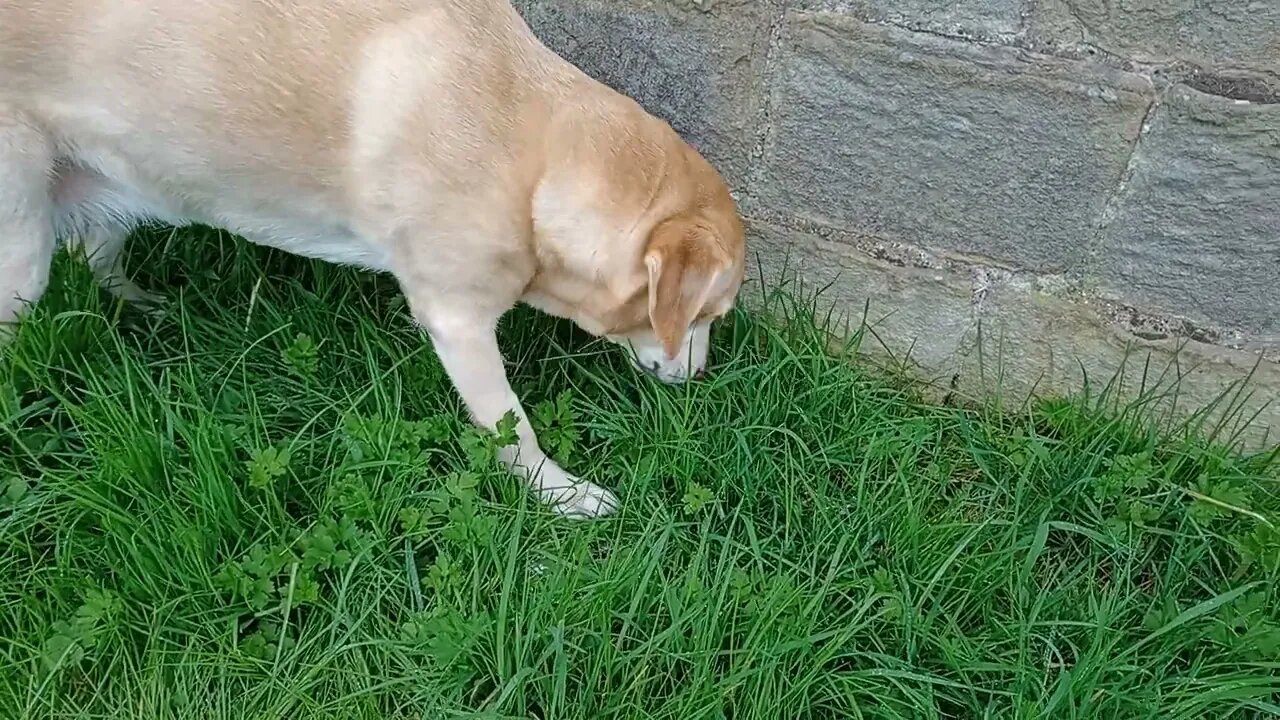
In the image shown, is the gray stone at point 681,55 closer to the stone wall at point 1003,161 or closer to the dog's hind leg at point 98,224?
the stone wall at point 1003,161

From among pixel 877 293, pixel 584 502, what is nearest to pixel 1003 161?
pixel 877 293

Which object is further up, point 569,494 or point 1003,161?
point 1003,161

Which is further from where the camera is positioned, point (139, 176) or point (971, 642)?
point (139, 176)

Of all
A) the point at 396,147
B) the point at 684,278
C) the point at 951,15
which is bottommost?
the point at 684,278

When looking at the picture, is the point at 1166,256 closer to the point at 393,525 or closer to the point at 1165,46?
the point at 1165,46

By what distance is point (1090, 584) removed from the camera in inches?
86.7

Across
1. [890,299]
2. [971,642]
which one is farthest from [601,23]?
[971,642]

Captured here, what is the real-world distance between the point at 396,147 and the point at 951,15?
1.25 metres

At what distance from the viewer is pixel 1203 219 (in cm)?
218

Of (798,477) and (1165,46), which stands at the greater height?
(1165,46)

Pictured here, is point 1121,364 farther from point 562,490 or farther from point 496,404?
point 496,404

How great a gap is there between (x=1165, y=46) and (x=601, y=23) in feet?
4.30

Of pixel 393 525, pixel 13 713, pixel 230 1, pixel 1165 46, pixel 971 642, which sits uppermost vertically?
pixel 1165 46

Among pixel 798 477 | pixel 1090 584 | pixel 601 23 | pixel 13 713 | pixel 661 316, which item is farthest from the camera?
pixel 601 23
